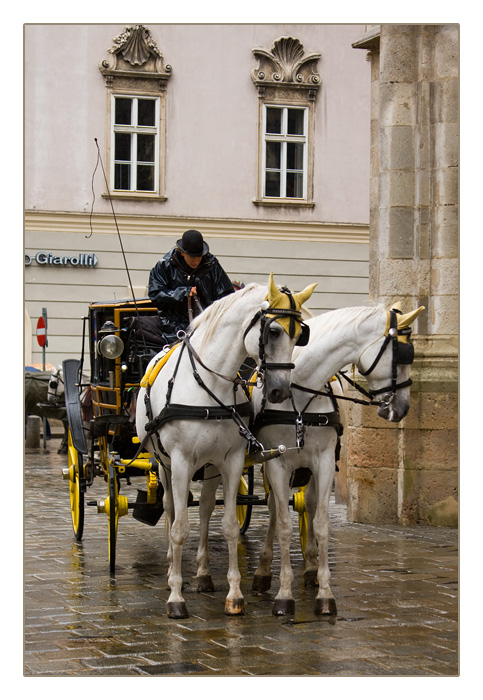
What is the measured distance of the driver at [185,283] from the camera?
7.00 meters

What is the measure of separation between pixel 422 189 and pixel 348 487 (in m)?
2.78

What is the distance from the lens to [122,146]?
12.5 metres

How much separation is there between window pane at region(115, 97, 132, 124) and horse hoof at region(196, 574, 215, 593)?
6.61 meters

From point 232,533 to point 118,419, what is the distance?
1689mm

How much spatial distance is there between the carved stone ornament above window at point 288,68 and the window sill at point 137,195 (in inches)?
75.9

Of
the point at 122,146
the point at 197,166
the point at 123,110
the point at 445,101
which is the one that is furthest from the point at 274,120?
the point at 445,101

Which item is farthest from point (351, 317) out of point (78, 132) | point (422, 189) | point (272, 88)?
point (78, 132)

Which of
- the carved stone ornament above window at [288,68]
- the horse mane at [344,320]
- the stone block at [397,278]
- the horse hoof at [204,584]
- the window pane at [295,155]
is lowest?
the horse hoof at [204,584]

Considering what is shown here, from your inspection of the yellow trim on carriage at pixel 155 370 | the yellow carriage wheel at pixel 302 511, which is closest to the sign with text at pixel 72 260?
the yellow carriage wheel at pixel 302 511

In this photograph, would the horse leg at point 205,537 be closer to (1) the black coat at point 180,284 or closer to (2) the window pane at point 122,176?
(1) the black coat at point 180,284

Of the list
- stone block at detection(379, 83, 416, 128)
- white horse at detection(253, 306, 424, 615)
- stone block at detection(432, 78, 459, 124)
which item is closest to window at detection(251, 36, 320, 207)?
stone block at detection(379, 83, 416, 128)

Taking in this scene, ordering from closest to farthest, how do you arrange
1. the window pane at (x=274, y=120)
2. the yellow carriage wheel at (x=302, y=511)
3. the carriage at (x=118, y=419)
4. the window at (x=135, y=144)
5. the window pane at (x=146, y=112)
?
the carriage at (x=118, y=419), the yellow carriage wheel at (x=302, y=511), the window pane at (x=274, y=120), the window at (x=135, y=144), the window pane at (x=146, y=112)

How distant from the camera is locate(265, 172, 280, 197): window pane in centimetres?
1102

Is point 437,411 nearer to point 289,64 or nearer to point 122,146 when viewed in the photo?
point 289,64
